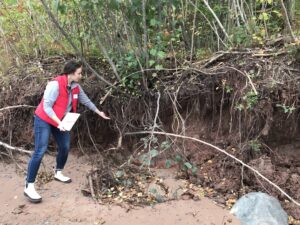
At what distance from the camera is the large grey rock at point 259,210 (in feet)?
15.3

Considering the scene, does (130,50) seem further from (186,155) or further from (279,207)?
(279,207)

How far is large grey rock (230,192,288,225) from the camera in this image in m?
4.65

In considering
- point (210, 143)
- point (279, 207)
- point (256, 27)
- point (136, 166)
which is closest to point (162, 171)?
point (136, 166)

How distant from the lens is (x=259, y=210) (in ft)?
15.5

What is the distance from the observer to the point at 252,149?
17.7 feet

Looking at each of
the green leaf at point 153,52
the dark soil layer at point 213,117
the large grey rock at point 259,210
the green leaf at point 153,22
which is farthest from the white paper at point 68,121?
the large grey rock at point 259,210

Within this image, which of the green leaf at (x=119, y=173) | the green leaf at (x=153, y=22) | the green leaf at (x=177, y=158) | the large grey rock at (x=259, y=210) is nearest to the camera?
the large grey rock at (x=259, y=210)

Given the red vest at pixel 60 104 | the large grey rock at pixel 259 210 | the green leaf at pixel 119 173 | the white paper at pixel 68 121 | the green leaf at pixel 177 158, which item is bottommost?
the large grey rock at pixel 259 210

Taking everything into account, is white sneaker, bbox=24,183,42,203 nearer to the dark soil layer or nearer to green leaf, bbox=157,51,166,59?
the dark soil layer

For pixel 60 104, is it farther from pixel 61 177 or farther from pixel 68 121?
pixel 61 177

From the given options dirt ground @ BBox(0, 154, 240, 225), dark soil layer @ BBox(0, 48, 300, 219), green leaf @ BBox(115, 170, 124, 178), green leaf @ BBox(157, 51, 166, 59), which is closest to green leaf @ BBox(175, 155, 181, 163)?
dark soil layer @ BBox(0, 48, 300, 219)

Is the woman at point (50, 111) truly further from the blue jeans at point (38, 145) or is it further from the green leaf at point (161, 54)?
the green leaf at point (161, 54)

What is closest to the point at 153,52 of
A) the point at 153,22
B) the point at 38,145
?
the point at 153,22

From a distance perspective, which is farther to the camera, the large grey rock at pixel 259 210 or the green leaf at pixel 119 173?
the green leaf at pixel 119 173
